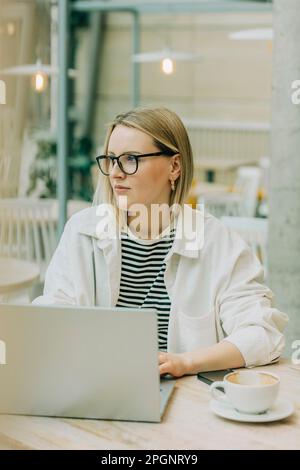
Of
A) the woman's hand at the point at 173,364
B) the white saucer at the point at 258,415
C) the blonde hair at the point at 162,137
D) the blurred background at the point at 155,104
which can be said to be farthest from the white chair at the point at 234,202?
the white saucer at the point at 258,415

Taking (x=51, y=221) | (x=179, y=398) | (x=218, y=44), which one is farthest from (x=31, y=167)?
(x=179, y=398)

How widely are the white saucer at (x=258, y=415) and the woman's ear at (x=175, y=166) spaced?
698 mm

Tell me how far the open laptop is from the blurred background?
1.17m

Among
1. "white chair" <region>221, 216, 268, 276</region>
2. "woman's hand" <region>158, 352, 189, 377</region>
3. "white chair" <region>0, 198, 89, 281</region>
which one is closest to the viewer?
"woman's hand" <region>158, 352, 189, 377</region>

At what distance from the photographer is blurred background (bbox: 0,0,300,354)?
2.79m

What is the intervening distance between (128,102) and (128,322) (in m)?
8.63

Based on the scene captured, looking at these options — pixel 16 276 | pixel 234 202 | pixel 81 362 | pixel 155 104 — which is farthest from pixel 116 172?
pixel 234 202

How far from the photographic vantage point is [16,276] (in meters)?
2.83

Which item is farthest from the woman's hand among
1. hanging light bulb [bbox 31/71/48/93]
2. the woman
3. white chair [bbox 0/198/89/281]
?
white chair [bbox 0/198/89/281]

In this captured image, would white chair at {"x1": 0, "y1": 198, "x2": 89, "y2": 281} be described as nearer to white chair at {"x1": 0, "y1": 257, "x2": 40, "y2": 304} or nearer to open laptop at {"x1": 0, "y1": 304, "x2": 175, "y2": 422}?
white chair at {"x1": 0, "y1": 257, "x2": 40, "y2": 304}

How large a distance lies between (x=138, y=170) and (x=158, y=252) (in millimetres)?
222

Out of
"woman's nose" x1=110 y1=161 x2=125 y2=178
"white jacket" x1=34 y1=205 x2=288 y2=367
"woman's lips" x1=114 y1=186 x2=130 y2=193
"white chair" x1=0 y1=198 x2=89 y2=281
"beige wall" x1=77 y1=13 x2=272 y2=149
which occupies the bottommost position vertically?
"white chair" x1=0 y1=198 x2=89 y2=281

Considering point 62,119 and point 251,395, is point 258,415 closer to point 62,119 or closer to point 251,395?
point 251,395

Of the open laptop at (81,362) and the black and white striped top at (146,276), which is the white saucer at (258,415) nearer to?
the open laptop at (81,362)
